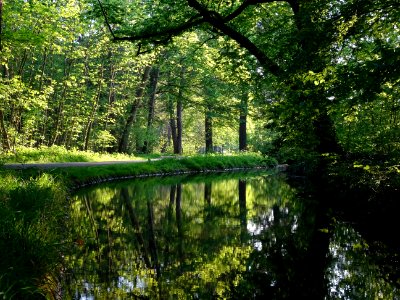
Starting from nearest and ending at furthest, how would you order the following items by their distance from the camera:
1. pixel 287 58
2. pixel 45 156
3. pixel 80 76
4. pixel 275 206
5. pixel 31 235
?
pixel 31 235 → pixel 287 58 → pixel 275 206 → pixel 45 156 → pixel 80 76

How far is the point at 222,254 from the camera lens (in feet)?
24.1

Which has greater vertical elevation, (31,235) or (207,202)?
(31,235)

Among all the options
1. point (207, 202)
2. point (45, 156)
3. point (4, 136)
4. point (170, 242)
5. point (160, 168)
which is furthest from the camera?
point (160, 168)

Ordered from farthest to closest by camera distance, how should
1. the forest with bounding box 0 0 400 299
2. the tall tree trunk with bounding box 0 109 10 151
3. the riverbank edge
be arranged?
1. the tall tree trunk with bounding box 0 109 10 151
2. the riverbank edge
3. the forest with bounding box 0 0 400 299

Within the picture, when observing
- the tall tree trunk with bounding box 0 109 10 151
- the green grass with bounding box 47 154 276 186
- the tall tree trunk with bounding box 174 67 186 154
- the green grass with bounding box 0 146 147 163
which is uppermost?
the tall tree trunk with bounding box 174 67 186 154

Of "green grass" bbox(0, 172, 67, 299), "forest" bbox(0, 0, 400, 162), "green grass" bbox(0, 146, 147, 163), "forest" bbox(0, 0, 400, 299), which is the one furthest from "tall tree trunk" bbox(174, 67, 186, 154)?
"green grass" bbox(0, 172, 67, 299)

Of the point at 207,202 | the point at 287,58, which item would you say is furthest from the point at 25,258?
the point at 207,202

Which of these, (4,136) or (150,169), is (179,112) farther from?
(4,136)

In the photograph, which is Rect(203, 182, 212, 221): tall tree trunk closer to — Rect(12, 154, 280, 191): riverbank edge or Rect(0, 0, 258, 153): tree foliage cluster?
Rect(12, 154, 280, 191): riverbank edge

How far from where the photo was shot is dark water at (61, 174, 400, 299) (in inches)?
222

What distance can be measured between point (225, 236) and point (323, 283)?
3.04 metres

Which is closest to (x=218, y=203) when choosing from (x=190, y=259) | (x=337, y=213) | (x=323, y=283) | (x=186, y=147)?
(x=337, y=213)

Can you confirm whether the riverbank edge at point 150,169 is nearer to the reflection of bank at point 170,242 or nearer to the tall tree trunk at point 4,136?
the reflection of bank at point 170,242

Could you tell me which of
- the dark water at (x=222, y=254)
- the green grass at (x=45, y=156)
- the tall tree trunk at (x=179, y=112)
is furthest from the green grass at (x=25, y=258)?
the tall tree trunk at (x=179, y=112)
